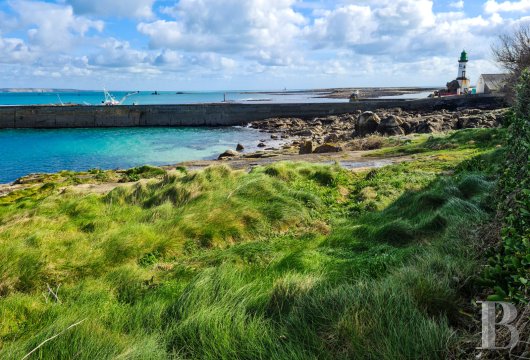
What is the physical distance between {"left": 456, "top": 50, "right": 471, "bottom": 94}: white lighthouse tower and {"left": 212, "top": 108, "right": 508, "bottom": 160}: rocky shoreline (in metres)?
14.3

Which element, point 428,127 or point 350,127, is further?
point 350,127

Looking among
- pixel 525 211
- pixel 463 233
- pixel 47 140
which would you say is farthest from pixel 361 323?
pixel 47 140

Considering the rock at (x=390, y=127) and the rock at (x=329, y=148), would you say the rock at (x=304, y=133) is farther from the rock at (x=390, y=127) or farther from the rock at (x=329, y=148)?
the rock at (x=329, y=148)

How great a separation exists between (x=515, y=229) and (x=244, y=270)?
124 inches

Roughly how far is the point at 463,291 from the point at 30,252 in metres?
5.47

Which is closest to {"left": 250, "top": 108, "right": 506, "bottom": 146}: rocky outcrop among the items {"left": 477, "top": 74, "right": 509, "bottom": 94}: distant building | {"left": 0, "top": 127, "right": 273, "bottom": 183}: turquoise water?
{"left": 0, "top": 127, "right": 273, "bottom": 183}: turquoise water

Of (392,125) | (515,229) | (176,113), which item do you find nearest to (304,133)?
(392,125)

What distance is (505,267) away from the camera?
134 inches

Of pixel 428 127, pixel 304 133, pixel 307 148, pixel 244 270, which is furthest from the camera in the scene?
pixel 304 133

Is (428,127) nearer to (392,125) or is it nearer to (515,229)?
(392,125)

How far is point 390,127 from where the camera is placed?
32781 mm

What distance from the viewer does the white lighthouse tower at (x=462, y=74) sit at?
61250 millimetres

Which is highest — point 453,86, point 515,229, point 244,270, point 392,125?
point 453,86

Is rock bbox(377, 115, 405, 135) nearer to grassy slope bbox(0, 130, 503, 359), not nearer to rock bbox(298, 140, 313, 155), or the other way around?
rock bbox(298, 140, 313, 155)
